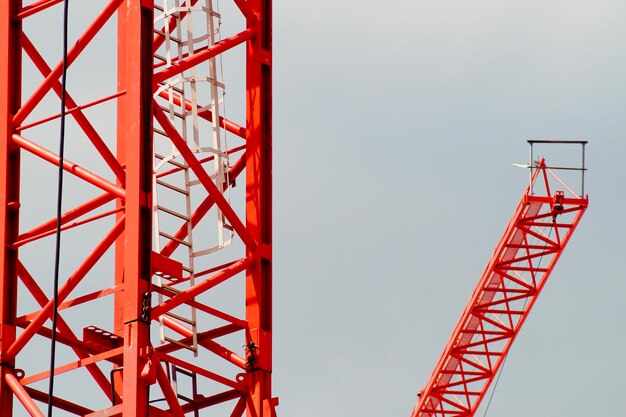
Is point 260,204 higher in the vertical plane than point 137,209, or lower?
higher

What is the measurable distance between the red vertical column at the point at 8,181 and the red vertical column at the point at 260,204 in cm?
353

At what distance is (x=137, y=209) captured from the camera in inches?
1065

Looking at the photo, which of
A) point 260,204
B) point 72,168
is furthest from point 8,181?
point 260,204

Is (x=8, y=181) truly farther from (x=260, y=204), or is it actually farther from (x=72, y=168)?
(x=260, y=204)

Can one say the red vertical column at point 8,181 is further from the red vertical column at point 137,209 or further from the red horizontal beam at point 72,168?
the red vertical column at point 137,209

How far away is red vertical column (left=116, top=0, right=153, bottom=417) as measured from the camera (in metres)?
26.5

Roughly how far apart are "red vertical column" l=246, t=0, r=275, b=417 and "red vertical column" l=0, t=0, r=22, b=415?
3.53 meters

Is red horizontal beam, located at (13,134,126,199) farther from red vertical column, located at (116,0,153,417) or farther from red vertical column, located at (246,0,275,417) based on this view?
red vertical column, located at (246,0,275,417)

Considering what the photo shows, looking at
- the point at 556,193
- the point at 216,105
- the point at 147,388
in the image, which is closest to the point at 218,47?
the point at 216,105

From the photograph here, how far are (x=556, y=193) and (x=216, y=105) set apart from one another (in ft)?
115

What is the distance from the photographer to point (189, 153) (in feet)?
93.2

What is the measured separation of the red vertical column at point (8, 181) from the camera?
93.8 feet

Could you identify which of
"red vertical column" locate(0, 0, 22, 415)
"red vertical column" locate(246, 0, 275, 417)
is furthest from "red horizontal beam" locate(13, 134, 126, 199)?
"red vertical column" locate(246, 0, 275, 417)

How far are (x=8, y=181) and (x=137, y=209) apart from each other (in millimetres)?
3280
